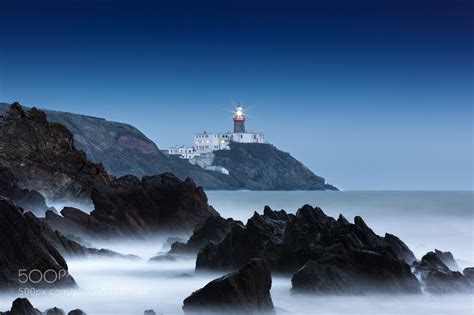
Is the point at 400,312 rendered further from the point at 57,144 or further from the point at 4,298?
the point at 57,144

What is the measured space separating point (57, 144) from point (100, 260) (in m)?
25.7

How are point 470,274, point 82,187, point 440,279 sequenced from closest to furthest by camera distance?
point 440,279 → point 470,274 → point 82,187

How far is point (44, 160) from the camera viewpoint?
51.3m

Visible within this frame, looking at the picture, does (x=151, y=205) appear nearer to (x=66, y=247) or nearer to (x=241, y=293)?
(x=66, y=247)

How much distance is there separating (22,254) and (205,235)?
1355cm

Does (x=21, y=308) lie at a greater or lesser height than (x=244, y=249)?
lesser

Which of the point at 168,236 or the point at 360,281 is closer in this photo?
the point at 360,281

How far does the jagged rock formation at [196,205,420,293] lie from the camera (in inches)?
900

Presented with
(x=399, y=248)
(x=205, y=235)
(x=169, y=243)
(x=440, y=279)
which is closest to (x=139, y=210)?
(x=169, y=243)

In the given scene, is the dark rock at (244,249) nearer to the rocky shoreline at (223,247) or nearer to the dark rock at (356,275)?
the rocky shoreline at (223,247)

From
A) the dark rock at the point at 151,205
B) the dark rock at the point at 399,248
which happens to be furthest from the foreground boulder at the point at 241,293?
the dark rock at the point at 151,205

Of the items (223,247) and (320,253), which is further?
(223,247)

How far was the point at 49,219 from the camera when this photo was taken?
35281 millimetres

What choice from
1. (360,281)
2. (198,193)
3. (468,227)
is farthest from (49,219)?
(468,227)
